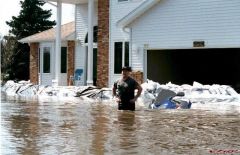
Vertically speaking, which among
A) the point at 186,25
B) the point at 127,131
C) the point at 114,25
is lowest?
the point at 127,131

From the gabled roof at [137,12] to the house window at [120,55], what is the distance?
2298 millimetres

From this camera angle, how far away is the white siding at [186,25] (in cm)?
2202

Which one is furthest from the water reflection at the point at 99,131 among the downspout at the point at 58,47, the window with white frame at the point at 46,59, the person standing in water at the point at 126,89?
the window with white frame at the point at 46,59

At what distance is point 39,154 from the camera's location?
7.56 m

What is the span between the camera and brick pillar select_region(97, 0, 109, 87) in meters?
28.7

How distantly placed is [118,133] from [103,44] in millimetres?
19017

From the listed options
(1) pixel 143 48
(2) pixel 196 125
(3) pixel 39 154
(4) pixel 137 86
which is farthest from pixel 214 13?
(3) pixel 39 154

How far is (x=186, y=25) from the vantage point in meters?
23.7

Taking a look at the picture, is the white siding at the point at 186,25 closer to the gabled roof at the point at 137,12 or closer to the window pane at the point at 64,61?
the gabled roof at the point at 137,12

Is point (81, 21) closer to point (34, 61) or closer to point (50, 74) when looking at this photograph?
point (50, 74)

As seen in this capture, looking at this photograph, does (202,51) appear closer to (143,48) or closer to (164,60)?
(164,60)

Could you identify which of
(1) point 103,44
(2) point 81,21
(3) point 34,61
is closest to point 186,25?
(1) point 103,44

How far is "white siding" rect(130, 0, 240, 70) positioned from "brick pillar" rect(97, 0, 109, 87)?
2.59m

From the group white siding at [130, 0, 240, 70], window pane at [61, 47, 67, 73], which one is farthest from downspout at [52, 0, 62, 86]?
white siding at [130, 0, 240, 70]
